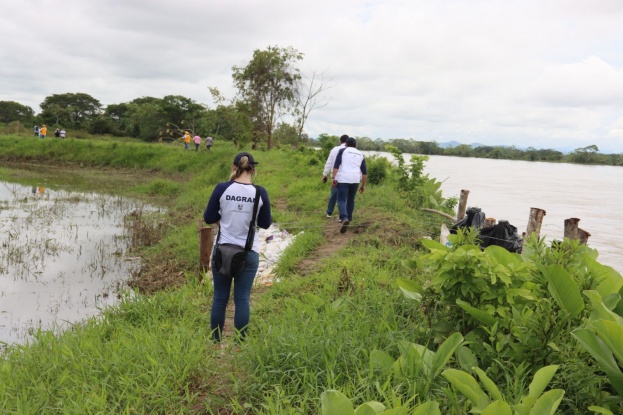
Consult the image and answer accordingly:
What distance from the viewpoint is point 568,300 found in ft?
8.67

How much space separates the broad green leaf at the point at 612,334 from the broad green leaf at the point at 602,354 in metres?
0.04

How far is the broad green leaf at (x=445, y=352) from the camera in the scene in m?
2.66

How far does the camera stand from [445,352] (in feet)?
8.87

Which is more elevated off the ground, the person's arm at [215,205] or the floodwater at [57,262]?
the person's arm at [215,205]

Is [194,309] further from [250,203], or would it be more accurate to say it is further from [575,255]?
[575,255]

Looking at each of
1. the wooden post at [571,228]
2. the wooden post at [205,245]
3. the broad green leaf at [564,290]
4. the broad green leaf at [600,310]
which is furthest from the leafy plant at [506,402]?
the wooden post at [205,245]

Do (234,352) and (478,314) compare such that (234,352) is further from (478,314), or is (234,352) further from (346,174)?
(346,174)

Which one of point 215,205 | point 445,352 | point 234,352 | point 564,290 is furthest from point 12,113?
point 564,290

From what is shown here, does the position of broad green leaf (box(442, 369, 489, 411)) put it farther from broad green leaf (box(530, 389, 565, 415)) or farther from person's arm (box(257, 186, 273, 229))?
person's arm (box(257, 186, 273, 229))

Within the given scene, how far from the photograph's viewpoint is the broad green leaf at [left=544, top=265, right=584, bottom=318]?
8.56 ft

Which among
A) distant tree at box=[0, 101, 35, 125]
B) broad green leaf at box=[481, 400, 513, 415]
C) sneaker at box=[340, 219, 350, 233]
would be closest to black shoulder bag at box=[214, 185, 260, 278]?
broad green leaf at box=[481, 400, 513, 415]

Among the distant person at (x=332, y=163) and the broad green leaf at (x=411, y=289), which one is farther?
the distant person at (x=332, y=163)

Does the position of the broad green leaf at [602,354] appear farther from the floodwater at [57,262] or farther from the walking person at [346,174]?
the walking person at [346,174]

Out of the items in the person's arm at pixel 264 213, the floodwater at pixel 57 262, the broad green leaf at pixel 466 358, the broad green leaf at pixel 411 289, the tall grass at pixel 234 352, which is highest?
the person's arm at pixel 264 213
